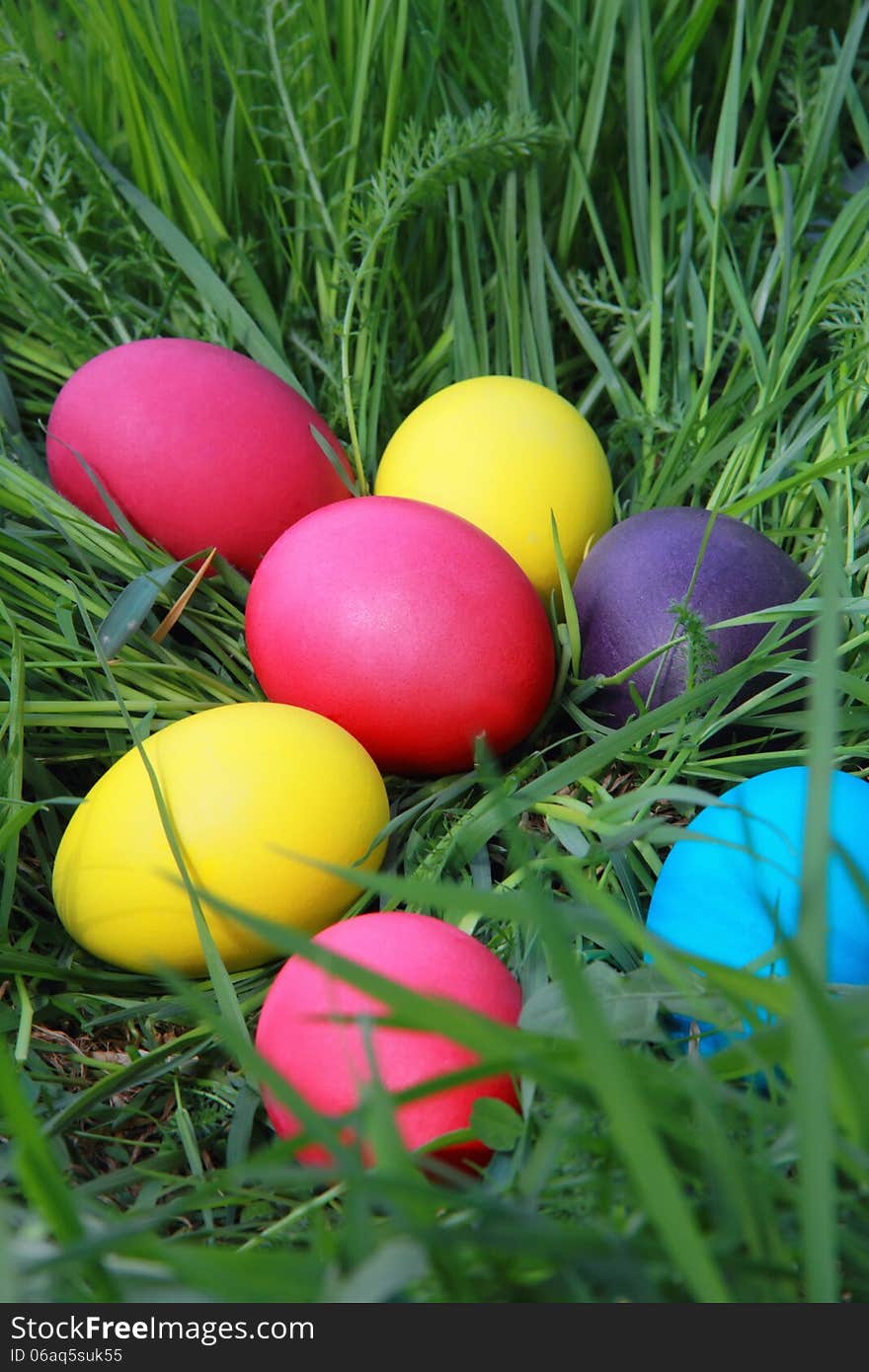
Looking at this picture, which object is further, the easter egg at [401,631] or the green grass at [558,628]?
the easter egg at [401,631]

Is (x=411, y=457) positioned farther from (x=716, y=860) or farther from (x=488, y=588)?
(x=716, y=860)

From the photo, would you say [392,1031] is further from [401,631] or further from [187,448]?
[187,448]

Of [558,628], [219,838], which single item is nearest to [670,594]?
[558,628]

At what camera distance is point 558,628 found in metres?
1.21

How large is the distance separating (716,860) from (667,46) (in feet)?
3.92

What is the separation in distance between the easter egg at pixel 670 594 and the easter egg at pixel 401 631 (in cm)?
8

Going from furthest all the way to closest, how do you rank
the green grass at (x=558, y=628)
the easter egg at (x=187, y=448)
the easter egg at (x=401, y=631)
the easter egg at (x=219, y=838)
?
the easter egg at (x=187, y=448) < the easter egg at (x=401, y=631) < the easter egg at (x=219, y=838) < the green grass at (x=558, y=628)

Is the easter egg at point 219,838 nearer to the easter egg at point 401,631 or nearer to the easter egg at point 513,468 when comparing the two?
the easter egg at point 401,631

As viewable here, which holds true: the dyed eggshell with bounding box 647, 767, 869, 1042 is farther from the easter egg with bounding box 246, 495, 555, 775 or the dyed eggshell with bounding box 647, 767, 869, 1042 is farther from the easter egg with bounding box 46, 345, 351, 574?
the easter egg with bounding box 46, 345, 351, 574

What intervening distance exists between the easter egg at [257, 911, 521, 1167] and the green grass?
4 cm

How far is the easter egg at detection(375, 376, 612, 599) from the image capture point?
4.00 ft

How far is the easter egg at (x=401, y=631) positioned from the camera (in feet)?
3.46

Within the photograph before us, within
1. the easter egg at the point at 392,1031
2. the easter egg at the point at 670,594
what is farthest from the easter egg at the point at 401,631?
the easter egg at the point at 392,1031

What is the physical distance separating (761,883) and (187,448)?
75 centimetres
